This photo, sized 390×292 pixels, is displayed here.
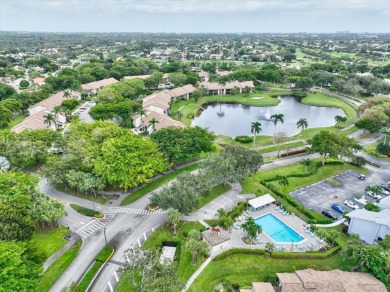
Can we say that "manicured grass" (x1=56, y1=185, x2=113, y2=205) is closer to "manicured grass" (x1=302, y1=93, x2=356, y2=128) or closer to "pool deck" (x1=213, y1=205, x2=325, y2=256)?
"pool deck" (x1=213, y1=205, x2=325, y2=256)

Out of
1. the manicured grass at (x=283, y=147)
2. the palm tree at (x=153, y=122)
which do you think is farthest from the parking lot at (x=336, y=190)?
the palm tree at (x=153, y=122)

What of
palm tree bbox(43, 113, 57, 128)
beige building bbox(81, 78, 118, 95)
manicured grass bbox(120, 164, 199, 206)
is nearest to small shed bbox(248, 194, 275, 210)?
manicured grass bbox(120, 164, 199, 206)

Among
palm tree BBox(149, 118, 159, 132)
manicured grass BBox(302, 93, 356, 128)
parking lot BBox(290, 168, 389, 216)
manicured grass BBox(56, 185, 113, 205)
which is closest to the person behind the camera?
parking lot BBox(290, 168, 389, 216)

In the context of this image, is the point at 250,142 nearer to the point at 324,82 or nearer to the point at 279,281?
the point at 279,281

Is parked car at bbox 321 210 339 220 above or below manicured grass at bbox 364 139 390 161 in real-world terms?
below

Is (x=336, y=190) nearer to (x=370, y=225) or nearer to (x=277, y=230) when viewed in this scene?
(x=370, y=225)

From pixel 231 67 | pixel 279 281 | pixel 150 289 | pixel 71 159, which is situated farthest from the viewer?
pixel 231 67

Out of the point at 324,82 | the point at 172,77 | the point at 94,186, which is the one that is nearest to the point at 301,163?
the point at 94,186
